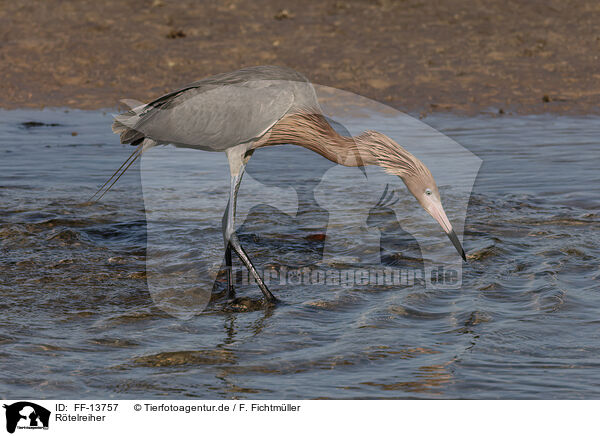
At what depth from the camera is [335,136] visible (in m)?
6.00

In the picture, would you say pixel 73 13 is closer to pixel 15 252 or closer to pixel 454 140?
pixel 454 140

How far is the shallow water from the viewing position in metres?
4.40

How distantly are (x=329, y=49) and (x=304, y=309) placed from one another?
939 centimetres

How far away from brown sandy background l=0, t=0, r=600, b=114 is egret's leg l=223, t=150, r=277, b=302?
641cm

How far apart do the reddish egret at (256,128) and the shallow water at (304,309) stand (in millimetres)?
574

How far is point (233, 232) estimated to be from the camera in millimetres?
6211

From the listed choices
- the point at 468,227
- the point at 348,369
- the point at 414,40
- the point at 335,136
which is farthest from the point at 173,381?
the point at 414,40

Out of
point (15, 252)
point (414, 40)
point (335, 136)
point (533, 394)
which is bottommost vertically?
point (533, 394)

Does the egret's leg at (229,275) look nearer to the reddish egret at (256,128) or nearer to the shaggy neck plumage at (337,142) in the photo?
the reddish egret at (256,128)

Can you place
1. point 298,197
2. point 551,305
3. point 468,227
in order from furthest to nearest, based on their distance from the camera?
point 298,197 < point 468,227 < point 551,305

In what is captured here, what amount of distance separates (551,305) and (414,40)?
9901 mm
